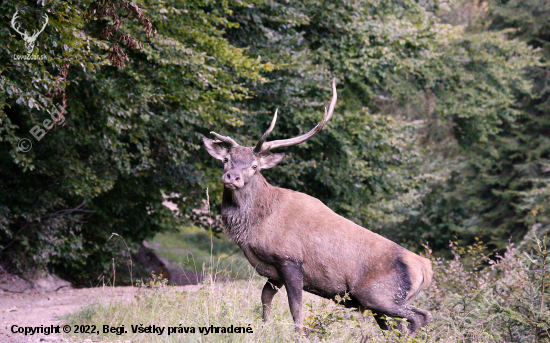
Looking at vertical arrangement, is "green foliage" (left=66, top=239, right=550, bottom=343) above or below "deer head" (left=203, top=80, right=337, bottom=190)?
below

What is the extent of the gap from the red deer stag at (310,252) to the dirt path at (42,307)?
2.28 meters

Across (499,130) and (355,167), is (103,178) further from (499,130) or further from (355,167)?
(499,130)

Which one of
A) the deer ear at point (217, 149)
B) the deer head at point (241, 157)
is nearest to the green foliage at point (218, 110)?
the deer ear at point (217, 149)

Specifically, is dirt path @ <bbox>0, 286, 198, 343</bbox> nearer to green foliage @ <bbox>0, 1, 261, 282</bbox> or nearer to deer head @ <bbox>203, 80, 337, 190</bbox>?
green foliage @ <bbox>0, 1, 261, 282</bbox>

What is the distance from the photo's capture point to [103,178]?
11484mm

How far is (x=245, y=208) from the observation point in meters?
5.93

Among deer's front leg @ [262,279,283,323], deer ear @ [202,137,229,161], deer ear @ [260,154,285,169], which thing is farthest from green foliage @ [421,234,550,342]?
deer ear @ [202,137,229,161]

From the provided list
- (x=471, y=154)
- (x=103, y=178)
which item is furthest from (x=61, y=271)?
(x=471, y=154)

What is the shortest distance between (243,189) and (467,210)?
15.7 metres

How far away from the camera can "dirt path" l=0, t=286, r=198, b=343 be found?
6828mm

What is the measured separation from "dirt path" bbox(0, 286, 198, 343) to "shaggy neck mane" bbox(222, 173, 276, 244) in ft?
7.04

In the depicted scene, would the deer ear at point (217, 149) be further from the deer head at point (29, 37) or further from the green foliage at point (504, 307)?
the green foliage at point (504, 307)
